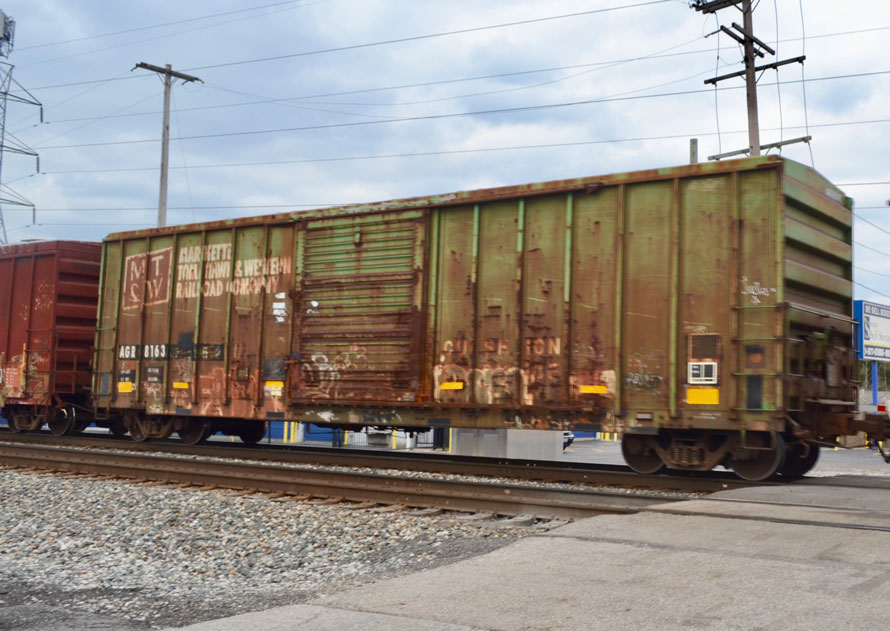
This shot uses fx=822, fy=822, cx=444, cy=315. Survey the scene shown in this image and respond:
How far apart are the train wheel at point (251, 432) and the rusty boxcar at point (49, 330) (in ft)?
10.7

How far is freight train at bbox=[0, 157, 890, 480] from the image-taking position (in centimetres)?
949

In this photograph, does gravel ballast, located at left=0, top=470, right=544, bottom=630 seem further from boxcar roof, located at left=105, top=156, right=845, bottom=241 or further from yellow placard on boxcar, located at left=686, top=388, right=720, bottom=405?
boxcar roof, located at left=105, top=156, right=845, bottom=241

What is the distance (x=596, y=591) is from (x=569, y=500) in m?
3.87

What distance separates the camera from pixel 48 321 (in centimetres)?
1598

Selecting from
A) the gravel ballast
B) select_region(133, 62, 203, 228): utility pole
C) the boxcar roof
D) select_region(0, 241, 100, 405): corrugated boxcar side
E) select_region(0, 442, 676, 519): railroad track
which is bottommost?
the gravel ballast

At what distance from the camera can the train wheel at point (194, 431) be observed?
15.1 metres

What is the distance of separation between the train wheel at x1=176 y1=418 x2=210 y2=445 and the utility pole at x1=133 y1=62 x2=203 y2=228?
47.1 ft

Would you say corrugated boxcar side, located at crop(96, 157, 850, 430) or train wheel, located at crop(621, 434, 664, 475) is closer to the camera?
corrugated boxcar side, located at crop(96, 157, 850, 430)

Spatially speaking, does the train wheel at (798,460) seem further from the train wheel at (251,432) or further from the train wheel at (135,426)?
the train wheel at (135,426)

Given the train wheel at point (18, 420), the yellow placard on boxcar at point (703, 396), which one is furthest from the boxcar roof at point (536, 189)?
the train wheel at point (18, 420)

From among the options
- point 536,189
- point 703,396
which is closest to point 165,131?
point 536,189

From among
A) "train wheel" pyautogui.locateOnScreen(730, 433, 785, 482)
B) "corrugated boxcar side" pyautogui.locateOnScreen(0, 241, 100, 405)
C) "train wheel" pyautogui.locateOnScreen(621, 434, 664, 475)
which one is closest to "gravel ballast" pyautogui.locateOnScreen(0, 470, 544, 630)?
"train wheel" pyautogui.locateOnScreen(621, 434, 664, 475)

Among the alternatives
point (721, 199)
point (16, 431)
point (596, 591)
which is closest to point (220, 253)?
point (16, 431)

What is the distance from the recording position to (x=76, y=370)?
16125mm
